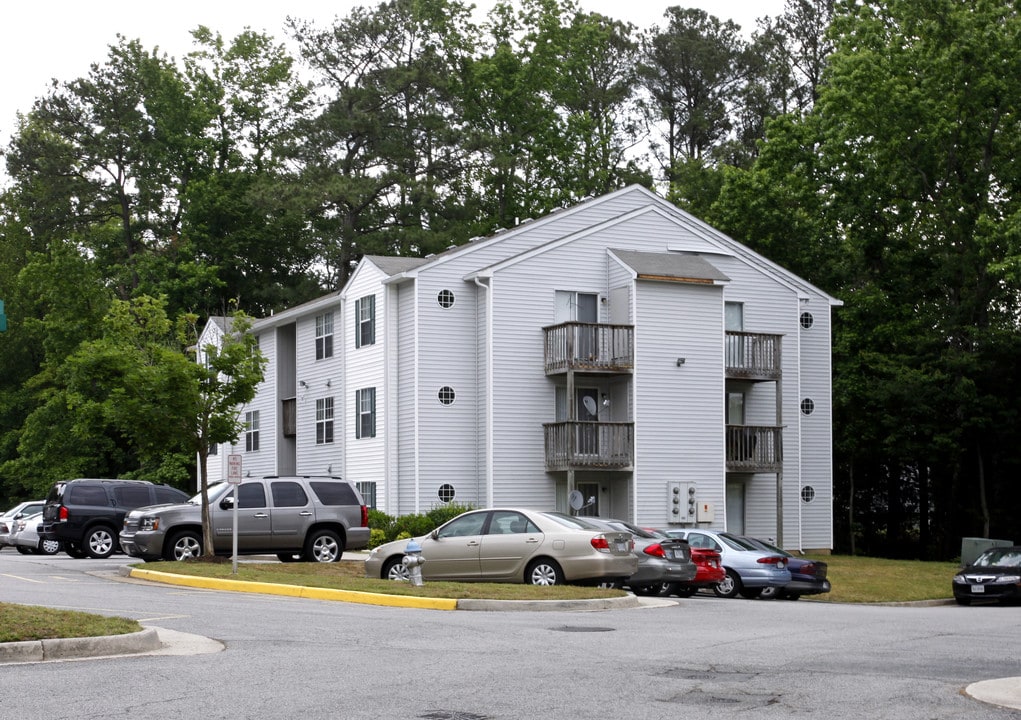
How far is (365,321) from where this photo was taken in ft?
130

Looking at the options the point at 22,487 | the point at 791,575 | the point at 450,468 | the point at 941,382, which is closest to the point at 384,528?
the point at 450,468

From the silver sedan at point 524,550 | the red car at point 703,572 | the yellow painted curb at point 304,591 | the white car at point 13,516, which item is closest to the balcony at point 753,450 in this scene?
the red car at point 703,572

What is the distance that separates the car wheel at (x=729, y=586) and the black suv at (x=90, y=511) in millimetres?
13159

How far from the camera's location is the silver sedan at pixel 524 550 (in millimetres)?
21656

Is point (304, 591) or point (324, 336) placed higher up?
point (324, 336)

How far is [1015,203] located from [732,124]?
72.1 feet

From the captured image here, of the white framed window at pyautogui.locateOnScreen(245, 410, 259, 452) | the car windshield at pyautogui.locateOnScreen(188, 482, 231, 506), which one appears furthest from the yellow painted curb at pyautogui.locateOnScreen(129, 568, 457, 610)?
the white framed window at pyautogui.locateOnScreen(245, 410, 259, 452)

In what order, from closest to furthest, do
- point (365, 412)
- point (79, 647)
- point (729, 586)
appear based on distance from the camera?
point (79, 647), point (729, 586), point (365, 412)

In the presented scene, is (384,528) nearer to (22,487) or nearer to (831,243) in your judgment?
(831,243)

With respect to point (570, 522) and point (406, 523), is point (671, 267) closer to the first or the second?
point (406, 523)

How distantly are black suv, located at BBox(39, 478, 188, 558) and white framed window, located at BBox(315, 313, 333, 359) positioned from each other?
12191mm

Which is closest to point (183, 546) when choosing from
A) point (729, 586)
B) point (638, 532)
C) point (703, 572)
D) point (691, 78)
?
point (638, 532)

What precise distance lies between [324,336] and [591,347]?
9821mm

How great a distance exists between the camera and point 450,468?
123ft
